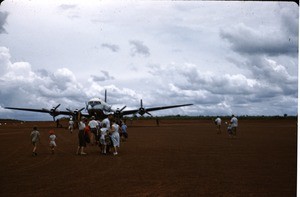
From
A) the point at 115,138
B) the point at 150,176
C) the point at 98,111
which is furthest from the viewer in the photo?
the point at 98,111

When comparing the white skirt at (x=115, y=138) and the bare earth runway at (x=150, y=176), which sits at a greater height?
the white skirt at (x=115, y=138)

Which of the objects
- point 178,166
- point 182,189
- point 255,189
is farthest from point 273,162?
point 182,189

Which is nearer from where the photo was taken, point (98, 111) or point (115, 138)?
point (115, 138)

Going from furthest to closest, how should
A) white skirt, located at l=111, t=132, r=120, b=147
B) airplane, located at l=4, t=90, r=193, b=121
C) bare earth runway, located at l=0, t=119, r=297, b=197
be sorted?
airplane, located at l=4, t=90, r=193, b=121 < white skirt, located at l=111, t=132, r=120, b=147 < bare earth runway, located at l=0, t=119, r=297, b=197

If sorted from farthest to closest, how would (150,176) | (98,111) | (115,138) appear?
1. (98,111)
2. (115,138)
3. (150,176)

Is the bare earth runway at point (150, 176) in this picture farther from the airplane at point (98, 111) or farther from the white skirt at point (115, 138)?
the airplane at point (98, 111)

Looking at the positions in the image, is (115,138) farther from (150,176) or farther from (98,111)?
(98,111)

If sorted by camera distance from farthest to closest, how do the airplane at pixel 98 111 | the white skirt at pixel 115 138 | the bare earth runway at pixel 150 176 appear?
the airplane at pixel 98 111
the white skirt at pixel 115 138
the bare earth runway at pixel 150 176

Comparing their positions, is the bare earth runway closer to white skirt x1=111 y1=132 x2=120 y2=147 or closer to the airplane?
white skirt x1=111 y1=132 x2=120 y2=147

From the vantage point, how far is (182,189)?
8.69 meters

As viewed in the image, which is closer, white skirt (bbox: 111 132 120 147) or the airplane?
white skirt (bbox: 111 132 120 147)

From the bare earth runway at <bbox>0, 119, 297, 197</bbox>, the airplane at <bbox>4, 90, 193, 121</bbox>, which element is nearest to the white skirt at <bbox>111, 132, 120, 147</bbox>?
the bare earth runway at <bbox>0, 119, 297, 197</bbox>

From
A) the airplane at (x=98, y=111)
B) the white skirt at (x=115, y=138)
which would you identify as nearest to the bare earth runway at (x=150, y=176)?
the white skirt at (x=115, y=138)

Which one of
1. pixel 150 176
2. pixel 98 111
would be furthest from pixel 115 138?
pixel 98 111
